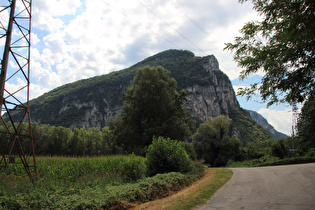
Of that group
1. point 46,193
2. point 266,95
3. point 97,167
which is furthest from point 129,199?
point 266,95

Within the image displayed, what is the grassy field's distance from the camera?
5.33 meters

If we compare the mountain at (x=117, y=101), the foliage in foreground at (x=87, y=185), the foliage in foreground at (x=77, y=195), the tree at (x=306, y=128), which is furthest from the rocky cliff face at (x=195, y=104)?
the foliage in foreground at (x=77, y=195)

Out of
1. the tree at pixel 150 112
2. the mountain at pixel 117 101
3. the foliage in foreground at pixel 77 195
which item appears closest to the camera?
the foliage in foreground at pixel 77 195

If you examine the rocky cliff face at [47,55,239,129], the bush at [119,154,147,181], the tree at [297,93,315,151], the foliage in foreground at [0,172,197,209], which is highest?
the rocky cliff face at [47,55,239,129]

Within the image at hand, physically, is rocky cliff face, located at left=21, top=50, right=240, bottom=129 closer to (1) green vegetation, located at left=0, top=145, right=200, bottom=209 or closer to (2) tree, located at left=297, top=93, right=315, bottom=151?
(2) tree, located at left=297, top=93, right=315, bottom=151

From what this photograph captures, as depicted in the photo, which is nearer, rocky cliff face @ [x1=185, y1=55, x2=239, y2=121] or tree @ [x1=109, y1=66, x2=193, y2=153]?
tree @ [x1=109, y1=66, x2=193, y2=153]

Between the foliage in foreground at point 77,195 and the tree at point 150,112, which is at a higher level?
the tree at point 150,112

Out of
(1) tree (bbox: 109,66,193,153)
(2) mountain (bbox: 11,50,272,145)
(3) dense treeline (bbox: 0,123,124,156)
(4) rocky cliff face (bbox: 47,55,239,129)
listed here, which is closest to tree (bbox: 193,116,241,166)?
(3) dense treeline (bbox: 0,123,124,156)

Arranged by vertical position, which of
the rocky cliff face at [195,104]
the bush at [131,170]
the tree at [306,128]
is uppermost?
the rocky cliff face at [195,104]

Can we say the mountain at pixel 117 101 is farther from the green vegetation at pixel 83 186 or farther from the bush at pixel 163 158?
the green vegetation at pixel 83 186

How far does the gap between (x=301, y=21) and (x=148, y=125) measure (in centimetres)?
1943

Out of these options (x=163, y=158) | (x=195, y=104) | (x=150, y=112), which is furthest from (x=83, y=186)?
(x=195, y=104)

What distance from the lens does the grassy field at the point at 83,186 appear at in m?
5.33

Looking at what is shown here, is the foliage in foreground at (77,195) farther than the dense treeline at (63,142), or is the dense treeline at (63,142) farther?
the dense treeline at (63,142)
